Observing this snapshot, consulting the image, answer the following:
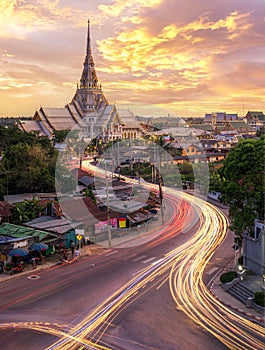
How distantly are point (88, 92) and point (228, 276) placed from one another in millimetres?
119428

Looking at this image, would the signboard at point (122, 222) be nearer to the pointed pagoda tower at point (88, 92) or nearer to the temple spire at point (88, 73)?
the pointed pagoda tower at point (88, 92)

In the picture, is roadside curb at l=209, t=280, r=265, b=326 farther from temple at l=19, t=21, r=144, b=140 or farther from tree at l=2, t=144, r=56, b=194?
temple at l=19, t=21, r=144, b=140

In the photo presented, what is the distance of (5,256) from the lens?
25750 millimetres

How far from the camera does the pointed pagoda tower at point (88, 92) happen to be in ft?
438

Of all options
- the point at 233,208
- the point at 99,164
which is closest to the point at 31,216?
the point at 233,208

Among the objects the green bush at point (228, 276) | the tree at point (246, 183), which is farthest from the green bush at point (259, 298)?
the tree at point (246, 183)

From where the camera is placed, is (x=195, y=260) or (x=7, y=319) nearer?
(x=7, y=319)

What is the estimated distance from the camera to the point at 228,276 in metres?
22.6

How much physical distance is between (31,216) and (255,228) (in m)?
20.6

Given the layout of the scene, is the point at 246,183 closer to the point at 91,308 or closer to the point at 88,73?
the point at 91,308

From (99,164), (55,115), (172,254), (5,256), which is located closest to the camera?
(5,256)

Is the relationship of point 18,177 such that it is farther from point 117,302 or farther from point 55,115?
point 55,115

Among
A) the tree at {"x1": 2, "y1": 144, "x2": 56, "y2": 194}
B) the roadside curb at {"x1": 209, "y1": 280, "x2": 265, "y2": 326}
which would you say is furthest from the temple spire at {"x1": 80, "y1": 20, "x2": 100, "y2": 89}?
the roadside curb at {"x1": 209, "y1": 280, "x2": 265, "y2": 326}

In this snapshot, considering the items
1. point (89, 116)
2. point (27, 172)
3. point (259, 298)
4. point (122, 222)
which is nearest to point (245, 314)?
point (259, 298)
